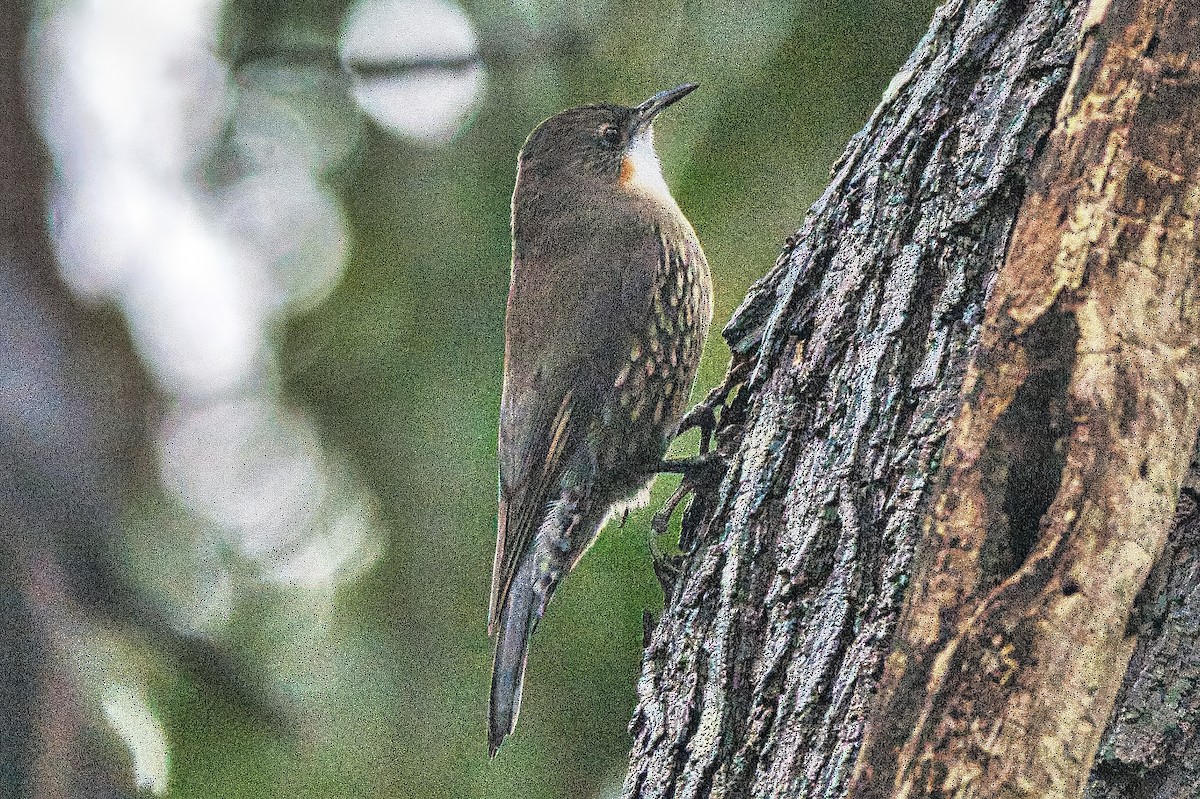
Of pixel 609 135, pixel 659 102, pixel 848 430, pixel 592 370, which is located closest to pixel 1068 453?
pixel 848 430

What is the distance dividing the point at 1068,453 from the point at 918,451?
0.17 meters

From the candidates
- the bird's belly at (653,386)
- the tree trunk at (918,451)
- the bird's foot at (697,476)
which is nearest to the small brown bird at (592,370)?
the bird's belly at (653,386)

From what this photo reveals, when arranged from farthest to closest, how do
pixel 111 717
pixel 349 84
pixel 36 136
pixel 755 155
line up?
pixel 349 84 → pixel 755 155 → pixel 36 136 → pixel 111 717

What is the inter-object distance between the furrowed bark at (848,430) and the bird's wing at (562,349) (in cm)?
99

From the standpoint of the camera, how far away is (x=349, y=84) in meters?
2.89

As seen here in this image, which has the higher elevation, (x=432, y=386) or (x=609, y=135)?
(x=609, y=135)

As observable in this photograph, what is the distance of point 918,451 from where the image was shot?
136 centimetres

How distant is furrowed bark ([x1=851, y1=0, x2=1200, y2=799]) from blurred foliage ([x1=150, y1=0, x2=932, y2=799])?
1348mm

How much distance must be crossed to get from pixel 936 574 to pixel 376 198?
1.91 metres

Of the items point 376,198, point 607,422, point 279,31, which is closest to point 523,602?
point 607,422

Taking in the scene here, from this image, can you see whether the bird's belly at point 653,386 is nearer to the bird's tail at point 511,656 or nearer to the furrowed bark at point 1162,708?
the bird's tail at point 511,656

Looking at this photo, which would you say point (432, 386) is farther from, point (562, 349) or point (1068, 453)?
point (1068, 453)

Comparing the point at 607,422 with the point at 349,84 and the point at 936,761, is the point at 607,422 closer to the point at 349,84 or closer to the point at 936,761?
the point at 349,84

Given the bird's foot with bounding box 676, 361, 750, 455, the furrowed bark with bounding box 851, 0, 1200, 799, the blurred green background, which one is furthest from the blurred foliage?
the furrowed bark with bounding box 851, 0, 1200, 799
